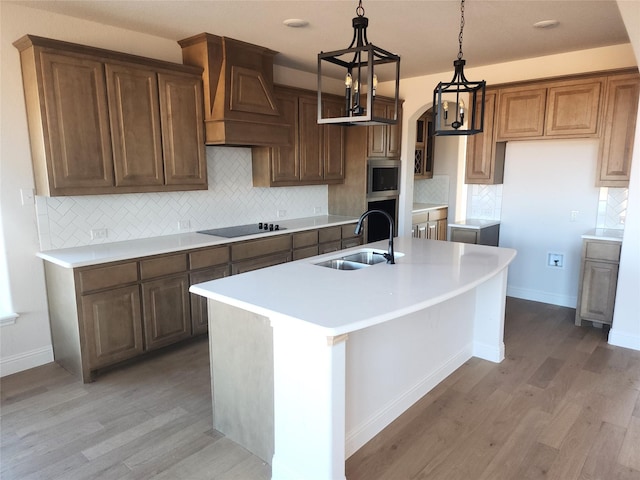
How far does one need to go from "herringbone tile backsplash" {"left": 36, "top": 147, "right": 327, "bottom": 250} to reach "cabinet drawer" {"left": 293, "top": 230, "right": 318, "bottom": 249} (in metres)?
0.58

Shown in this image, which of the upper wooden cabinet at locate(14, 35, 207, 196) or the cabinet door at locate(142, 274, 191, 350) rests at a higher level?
the upper wooden cabinet at locate(14, 35, 207, 196)

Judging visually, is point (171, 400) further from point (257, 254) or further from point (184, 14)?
point (184, 14)

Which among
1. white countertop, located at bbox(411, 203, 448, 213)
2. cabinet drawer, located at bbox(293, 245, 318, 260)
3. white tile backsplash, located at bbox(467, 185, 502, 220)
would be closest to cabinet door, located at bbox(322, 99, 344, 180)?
cabinet drawer, located at bbox(293, 245, 318, 260)

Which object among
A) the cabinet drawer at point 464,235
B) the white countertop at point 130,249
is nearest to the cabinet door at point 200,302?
the white countertop at point 130,249

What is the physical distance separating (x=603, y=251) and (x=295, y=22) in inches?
131

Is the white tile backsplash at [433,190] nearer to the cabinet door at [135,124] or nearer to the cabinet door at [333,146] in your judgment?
the cabinet door at [333,146]

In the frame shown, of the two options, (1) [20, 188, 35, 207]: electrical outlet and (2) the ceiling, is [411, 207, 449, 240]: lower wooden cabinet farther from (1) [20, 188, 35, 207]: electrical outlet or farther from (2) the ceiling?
(1) [20, 188, 35, 207]: electrical outlet

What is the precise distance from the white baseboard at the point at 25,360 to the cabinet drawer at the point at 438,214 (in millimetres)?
5018

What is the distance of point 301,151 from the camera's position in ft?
15.7

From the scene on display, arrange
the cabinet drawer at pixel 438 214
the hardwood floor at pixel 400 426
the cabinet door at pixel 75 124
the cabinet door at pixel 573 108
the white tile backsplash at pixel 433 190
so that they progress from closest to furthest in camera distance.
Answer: the hardwood floor at pixel 400 426 → the cabinet door at pixel 75 124 → the cabinet door at pixel 573 108 → the cabinet drawer at pixel 438 214 → the white tile backsplash at pixel 433 190

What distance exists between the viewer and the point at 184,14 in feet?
10.4

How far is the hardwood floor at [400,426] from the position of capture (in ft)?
7.19

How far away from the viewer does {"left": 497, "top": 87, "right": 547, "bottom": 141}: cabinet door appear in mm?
4312

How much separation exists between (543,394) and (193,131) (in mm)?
3365
